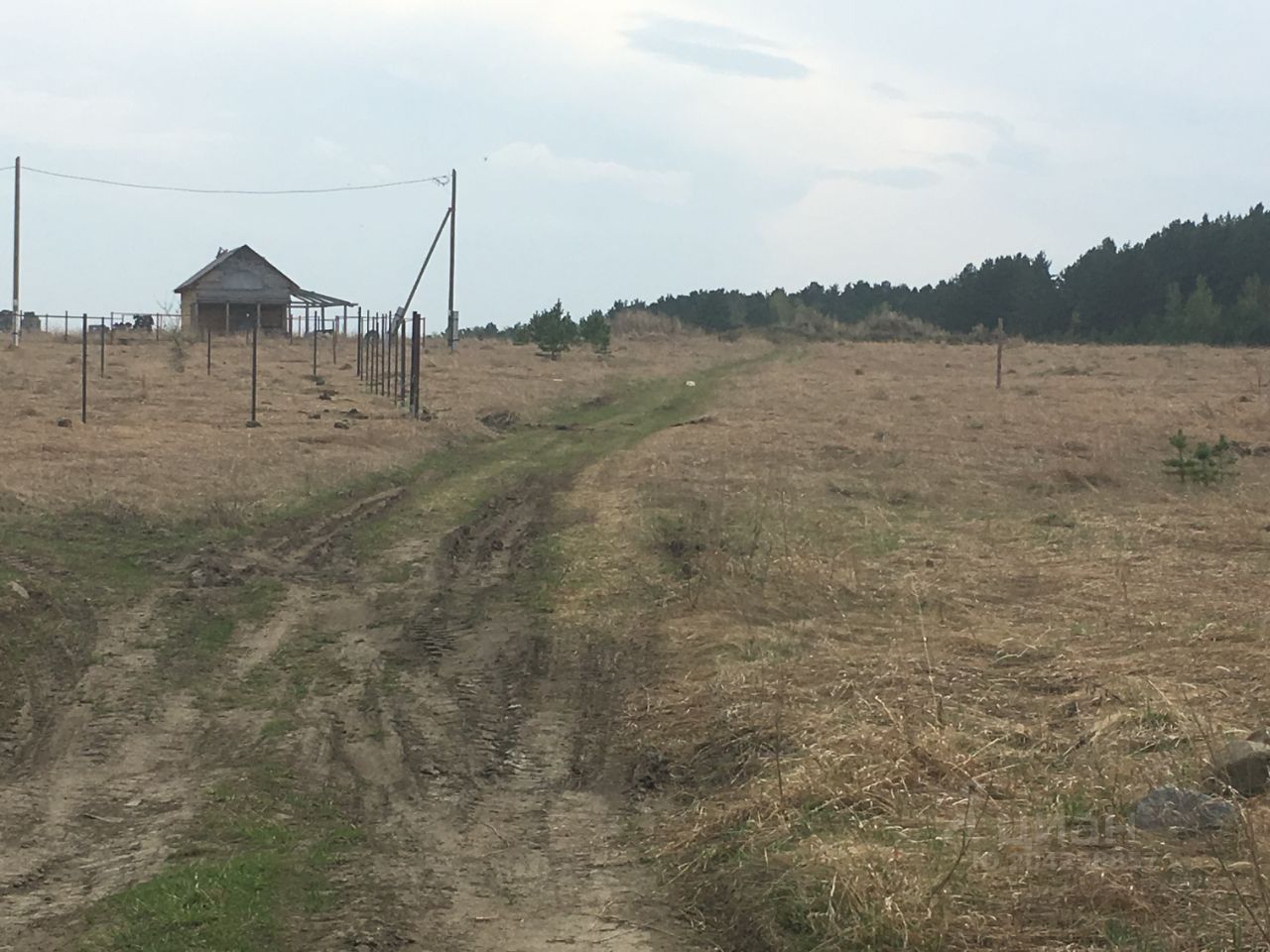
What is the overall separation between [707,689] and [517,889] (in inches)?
95.2

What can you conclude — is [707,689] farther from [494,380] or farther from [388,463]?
[494,380]

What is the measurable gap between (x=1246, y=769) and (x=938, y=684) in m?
2.01

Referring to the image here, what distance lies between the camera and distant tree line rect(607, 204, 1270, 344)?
6869 centimetres

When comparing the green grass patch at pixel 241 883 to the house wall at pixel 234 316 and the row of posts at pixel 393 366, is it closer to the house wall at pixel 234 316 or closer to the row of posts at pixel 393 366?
the row of posts at pixel 393 366

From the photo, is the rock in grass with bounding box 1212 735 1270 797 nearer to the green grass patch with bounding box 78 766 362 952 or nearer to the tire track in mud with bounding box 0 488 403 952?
the green grass patch with bounding box 78 766 362 952

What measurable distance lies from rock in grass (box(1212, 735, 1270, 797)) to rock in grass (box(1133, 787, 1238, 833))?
0.29 meters

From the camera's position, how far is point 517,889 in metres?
4.87

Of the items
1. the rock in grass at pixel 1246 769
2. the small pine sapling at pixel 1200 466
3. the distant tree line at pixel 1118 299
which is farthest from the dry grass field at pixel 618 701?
the distant tree line at pixel 1118 299

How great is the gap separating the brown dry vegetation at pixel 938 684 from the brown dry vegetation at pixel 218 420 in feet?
11.8

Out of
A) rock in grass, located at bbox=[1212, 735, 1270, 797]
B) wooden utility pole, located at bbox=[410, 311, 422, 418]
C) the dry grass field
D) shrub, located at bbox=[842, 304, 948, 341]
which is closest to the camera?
the dry grass field

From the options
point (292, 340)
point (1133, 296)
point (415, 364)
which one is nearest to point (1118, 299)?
point (1133, 296)

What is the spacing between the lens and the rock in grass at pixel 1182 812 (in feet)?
15.1

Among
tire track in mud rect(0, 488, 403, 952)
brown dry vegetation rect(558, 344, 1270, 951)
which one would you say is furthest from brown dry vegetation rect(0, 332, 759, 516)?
tire track in mud rect(0, 488, 403, 952)

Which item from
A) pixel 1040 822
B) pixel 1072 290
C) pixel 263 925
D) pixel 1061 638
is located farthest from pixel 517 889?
pixel 1072 290
